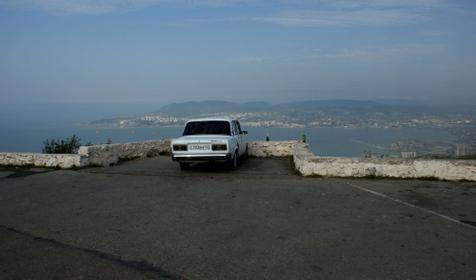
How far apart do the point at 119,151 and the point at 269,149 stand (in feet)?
21.5

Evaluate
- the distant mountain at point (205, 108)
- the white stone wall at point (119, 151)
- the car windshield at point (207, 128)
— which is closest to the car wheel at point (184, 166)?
the car windshield at point (207, 128)

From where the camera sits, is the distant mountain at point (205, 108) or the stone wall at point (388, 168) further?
the distant mountain at point (205, 108)

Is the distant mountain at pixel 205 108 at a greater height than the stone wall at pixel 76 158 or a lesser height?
greater

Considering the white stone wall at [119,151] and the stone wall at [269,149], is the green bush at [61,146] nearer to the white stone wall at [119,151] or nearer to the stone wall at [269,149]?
the white stone wall at [119,151]

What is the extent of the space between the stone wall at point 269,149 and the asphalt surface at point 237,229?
7.96m

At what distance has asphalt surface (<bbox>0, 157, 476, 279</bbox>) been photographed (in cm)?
461

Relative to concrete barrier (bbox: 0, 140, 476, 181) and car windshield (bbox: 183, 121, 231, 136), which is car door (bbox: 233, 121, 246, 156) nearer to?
car windshield (bbox: 183, 121, 231, 136)

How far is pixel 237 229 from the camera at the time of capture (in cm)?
617

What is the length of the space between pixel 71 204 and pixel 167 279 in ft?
14.5

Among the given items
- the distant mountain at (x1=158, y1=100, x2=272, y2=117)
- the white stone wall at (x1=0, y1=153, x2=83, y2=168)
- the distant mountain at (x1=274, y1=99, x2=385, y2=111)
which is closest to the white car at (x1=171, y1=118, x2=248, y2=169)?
the white stone wall at (x1=0, y1=153, x2=83, y2=168)

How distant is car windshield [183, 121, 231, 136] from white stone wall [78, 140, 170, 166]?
3050mm

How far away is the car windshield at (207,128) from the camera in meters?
13.2

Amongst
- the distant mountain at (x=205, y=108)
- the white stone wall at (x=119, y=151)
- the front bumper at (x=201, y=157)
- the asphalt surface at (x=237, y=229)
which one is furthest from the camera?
the distant mountain at (x=205, y=108)

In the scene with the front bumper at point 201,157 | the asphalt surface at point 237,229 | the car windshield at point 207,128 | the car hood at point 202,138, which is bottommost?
the asphalt surface at point 237,229
